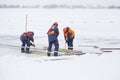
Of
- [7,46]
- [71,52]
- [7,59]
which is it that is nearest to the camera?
[7,59]

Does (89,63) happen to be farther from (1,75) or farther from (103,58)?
(1,75)

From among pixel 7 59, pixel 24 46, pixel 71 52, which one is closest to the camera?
pixel 7 59

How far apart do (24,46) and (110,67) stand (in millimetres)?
4991

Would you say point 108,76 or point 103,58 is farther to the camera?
point 103,58

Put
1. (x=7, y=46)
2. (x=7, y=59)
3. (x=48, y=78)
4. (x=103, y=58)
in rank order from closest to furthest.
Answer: (x=48, y=78) < (x=103, y=58) < (x=7, y=59) < (x=7, y=46)

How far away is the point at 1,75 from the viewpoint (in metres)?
7.48

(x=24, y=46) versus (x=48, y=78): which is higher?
(x=24, y=46)

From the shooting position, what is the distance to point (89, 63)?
8.37 meters

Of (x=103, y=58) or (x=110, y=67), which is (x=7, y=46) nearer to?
(x=103, y=58)

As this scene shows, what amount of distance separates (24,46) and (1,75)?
439 centimetres

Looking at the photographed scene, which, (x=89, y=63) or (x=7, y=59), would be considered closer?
(x=89, y=63)

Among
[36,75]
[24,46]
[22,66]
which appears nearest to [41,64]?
[22,66]

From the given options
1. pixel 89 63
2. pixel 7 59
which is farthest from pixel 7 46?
pixel 89 63

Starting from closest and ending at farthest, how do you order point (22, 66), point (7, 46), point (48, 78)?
point (48, 78)
point (22, 66)
point (7, 46)
